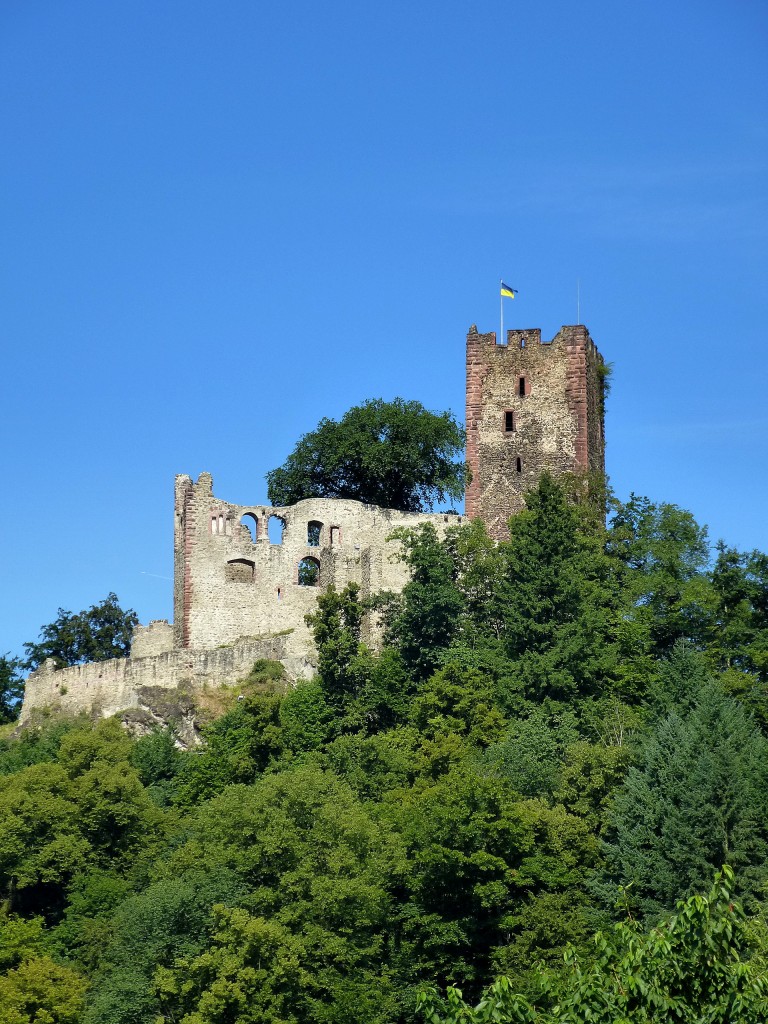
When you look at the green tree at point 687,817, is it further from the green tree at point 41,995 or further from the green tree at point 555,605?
the green tree at point 41,995

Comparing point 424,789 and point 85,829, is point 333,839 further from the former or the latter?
point 85,829

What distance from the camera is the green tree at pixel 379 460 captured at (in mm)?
67438

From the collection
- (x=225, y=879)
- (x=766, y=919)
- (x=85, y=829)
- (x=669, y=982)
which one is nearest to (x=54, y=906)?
(x=85, y=829)

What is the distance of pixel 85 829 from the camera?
53781mm

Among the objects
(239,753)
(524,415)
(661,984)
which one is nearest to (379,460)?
(524,415)

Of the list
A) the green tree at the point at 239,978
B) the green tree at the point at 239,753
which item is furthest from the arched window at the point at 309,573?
the green tree at the point at 239,978

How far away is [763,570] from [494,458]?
1142 centimetres

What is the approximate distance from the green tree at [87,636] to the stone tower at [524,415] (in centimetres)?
2124

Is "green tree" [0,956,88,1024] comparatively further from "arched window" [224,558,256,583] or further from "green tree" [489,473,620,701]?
"arched window" [224,558,256,583]

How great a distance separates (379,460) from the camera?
2670 inches

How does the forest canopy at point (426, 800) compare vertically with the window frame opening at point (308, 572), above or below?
below

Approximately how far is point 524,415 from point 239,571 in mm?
10616

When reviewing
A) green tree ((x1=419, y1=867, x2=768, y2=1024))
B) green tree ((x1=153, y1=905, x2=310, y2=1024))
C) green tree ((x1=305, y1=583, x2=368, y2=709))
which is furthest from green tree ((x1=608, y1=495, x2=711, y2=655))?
green tree ((x1=419, y1=867, x2=768, y2=1024))

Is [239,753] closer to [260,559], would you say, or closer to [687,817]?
[260,559]
